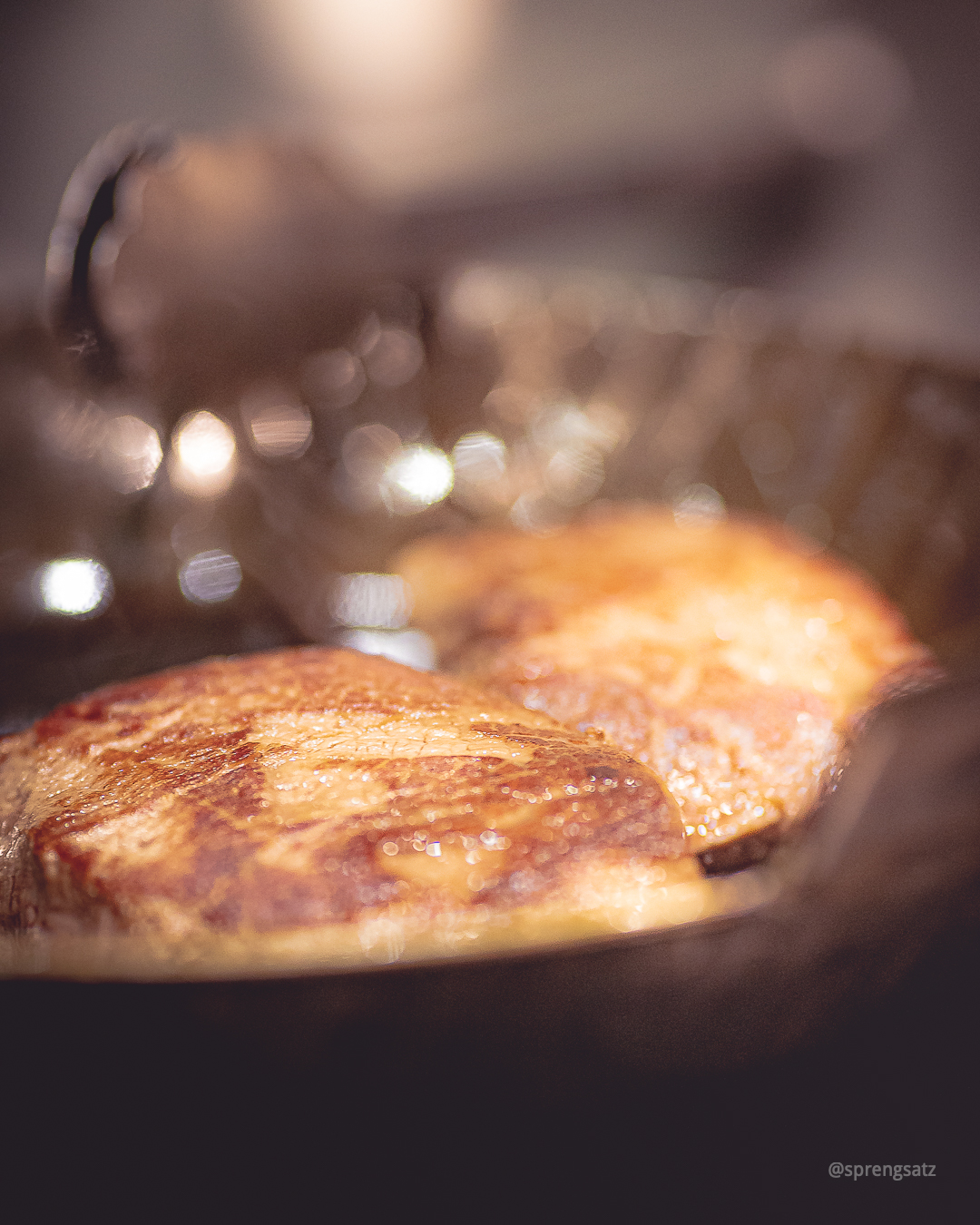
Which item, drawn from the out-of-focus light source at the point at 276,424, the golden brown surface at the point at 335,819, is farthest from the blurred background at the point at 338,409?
the golden brown surface at the point at 335,819

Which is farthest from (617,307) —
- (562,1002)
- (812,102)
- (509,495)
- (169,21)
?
(169,21)

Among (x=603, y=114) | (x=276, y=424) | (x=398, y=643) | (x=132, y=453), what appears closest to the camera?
(x=398, y=643)

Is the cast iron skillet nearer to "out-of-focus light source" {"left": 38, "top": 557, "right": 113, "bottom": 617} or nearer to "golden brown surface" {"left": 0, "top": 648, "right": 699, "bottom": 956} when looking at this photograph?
"golden brown surface" {"left": 0, "top": 648, "right": 699, "bottom": 956}

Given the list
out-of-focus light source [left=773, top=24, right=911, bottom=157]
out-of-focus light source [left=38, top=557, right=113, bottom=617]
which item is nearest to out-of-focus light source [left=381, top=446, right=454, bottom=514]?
out-of-focus light source [left=38, top=557, right=113, bottom=617]

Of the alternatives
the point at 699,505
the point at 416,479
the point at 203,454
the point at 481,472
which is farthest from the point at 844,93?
the point at 203,454

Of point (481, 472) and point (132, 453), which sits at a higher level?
point (132, 453)

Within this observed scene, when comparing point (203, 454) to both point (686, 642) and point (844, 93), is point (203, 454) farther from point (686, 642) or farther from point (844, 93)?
point (844, 93)

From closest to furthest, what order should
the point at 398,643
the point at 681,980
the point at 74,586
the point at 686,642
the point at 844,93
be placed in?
1. the point at 681,980
2. the point at 686,642
3. the point at 398,643
4. the point at 74,586
5. the point at 844,93

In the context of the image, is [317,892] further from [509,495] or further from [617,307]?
[617,307]
